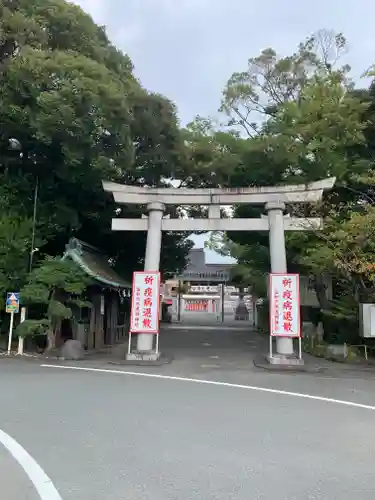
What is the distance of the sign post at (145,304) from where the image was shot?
15.0 metres

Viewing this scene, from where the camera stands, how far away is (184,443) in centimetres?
596

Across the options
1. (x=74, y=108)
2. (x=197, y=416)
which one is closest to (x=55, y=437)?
(x=197, y=416)

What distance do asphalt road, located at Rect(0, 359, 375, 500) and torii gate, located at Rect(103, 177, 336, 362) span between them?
6440 millimetres

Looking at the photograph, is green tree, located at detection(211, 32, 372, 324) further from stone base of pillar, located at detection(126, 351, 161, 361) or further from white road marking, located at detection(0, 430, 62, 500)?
white road marking, located at detection(0, 430, 62, 500)

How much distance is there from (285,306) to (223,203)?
158 inches

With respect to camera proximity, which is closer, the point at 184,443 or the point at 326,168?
the point at 184,443

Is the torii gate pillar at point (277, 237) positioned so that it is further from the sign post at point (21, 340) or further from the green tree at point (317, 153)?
the sign post at point (21, 340)

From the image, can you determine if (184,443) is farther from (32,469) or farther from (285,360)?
(285,360)

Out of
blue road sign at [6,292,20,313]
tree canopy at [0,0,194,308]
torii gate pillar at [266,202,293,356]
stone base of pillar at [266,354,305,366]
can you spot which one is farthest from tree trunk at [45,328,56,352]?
torii gate pillar at [266,202,293,356]

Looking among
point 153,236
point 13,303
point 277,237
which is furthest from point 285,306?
point 13,303

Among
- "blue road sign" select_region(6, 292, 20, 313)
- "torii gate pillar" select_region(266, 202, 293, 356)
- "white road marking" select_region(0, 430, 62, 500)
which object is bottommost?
"white road marking" select_region(0, 430, 62, 500)

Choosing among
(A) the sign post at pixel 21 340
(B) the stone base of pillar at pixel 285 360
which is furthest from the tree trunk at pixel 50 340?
(B) the stone base of pillar at pixel 285 360

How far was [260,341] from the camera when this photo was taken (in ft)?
73.9

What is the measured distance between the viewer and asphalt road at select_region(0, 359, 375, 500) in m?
4.43
